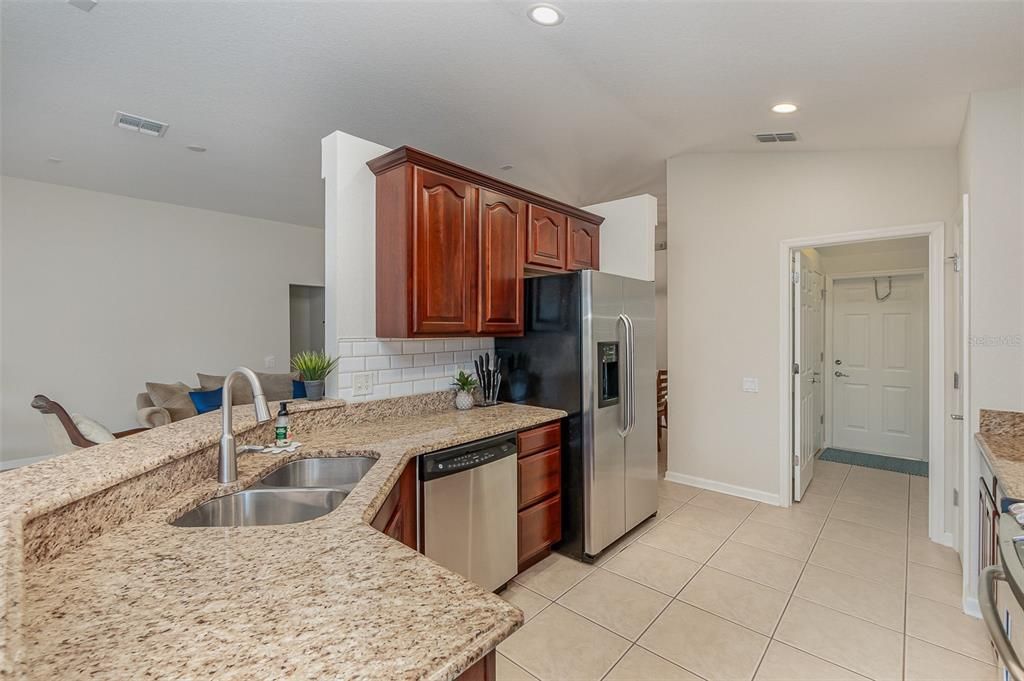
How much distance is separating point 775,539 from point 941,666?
116cm

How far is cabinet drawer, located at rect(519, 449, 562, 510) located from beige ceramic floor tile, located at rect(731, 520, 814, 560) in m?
1.30

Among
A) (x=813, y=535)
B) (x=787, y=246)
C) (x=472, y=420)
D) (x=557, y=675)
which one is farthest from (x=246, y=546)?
(x=787, y=246)

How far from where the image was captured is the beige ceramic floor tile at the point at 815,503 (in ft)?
11.6

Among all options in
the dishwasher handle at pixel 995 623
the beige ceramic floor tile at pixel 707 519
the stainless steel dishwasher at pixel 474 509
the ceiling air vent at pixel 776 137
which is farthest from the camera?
the beige ceramic floor tile at pixel 707 519

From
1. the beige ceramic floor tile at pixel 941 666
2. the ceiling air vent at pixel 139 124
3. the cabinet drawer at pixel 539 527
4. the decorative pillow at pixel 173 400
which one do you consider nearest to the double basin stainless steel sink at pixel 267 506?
the cabinet drawer at pixel 539 527

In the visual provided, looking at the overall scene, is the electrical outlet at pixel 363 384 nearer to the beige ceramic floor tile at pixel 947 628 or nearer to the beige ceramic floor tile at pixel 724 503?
the beige ceramic floor tile at pixel 724 503

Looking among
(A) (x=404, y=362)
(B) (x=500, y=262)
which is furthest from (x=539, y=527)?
(B) (x=500, y=262)

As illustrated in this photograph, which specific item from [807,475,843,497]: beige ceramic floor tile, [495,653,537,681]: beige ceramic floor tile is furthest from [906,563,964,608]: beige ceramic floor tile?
[495,653,537,681]: beige ceramic floor tile

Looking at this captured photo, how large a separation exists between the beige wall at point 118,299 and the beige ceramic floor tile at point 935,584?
6.39m

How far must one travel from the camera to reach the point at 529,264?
10.4 feet

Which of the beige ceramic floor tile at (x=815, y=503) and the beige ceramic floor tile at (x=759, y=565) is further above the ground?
the beige ceramic floor tile at (x=815, y=503)

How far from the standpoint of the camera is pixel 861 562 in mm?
2768

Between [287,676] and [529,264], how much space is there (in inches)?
107

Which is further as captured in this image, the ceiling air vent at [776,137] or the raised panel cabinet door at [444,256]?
the ceiling air vent at [776,137]
